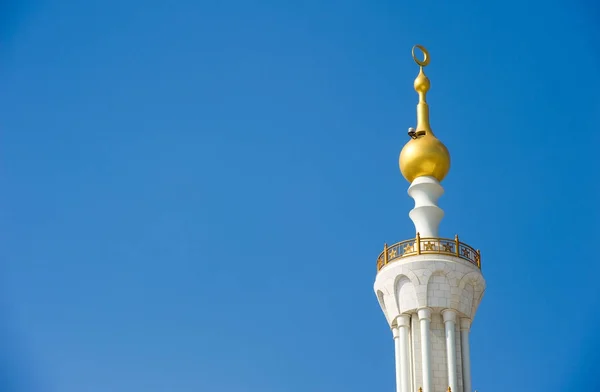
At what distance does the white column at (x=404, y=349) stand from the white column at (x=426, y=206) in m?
3.25

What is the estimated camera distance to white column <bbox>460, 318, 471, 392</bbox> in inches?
1706

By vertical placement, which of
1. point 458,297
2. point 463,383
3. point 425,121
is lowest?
point 463,383

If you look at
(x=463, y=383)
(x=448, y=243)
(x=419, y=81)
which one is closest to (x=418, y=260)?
(x=448, y=243)

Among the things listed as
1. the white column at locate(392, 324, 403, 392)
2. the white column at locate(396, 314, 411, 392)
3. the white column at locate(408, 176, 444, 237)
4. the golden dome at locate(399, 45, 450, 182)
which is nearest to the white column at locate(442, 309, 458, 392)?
the white column at locate(396, 314, 411, 392)

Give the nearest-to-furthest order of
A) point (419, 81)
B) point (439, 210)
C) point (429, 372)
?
1. point (429, 372)
2. point (439, 210)
3. point (419, 81)

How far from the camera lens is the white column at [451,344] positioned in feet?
141

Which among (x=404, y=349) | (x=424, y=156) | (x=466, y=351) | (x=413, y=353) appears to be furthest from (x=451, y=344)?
(x=424, y=156)

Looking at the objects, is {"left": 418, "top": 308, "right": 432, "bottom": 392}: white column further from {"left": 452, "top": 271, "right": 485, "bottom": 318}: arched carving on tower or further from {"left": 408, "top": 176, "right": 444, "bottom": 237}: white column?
{"left": 408, "top": 176, "right": 444, "bottom": 237}: white column

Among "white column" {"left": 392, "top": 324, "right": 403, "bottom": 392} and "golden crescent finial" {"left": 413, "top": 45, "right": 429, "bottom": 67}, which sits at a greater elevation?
"golden crescent finial" {"left": 413, "top": 45, "right": 429, "bottom": 67}

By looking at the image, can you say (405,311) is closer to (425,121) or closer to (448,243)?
(448,243)

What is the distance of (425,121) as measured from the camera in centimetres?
4862

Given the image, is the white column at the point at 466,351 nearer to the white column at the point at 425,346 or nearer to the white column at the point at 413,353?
the white column at the point at 425,346

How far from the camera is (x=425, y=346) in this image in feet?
143

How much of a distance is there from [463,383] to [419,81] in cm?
1251
